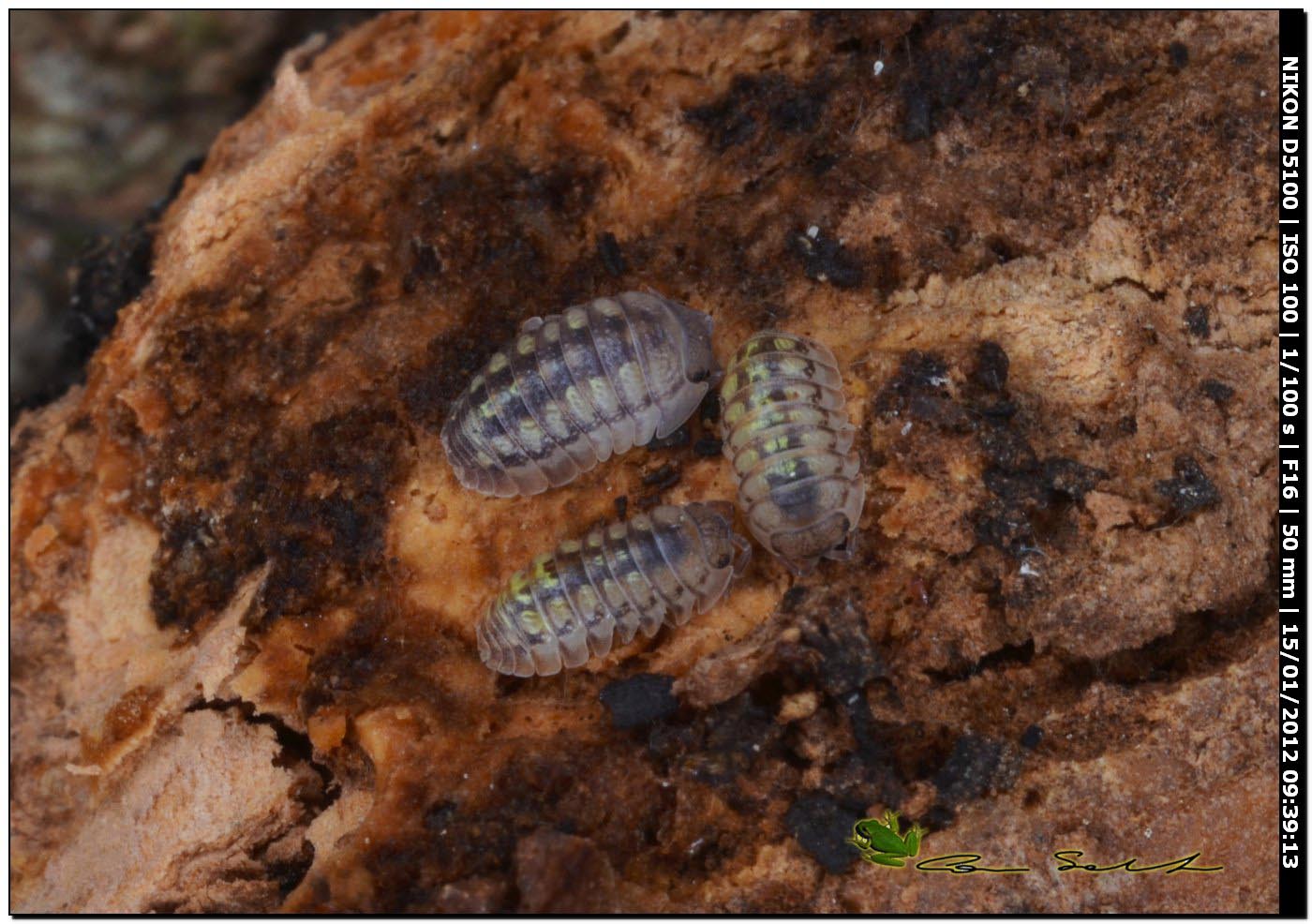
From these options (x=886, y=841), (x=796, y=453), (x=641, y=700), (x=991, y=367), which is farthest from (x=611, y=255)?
(x=886, y=841)

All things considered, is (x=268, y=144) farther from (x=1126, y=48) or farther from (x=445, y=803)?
(x=1126, y=48)

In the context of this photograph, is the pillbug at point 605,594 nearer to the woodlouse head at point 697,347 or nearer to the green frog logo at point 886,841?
the woodlouse head at point 697,347

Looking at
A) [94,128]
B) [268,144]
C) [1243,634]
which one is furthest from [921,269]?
[94,128]

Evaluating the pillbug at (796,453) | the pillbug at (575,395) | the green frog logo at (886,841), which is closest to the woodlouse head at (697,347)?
the pillbug at (575,395)

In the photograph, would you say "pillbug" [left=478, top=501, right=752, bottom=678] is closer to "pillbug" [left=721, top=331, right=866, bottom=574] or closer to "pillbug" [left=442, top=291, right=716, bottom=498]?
"pillbug" [left=721, top=331, right=866, bottom=574]

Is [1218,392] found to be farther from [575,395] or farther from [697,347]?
[575,395]
